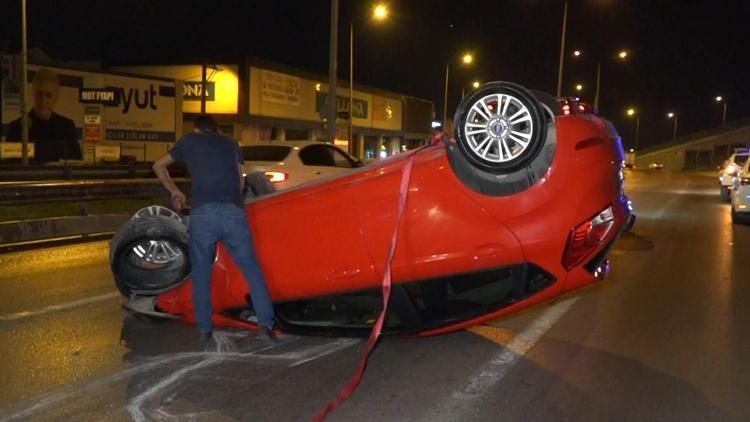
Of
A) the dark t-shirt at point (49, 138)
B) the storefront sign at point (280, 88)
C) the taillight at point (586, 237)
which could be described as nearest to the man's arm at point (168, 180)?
the taillight at point (586, 237)

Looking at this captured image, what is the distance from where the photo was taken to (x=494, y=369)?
539cm

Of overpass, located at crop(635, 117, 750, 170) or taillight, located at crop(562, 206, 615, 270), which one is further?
overpass, located at crop(635, 117, 750, 170)

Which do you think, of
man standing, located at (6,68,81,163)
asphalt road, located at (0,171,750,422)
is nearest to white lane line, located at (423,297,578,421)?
asphalt road, located at (0,171,750,422)

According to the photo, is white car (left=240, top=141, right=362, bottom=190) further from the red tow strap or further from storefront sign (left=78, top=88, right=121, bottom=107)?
storefront sign (left=78, top=88, right=121, bottom=107)

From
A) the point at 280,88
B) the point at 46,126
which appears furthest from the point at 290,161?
the point at 280,88

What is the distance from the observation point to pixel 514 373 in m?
5.30

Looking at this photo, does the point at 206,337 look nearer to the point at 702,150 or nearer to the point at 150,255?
the point at 150,255

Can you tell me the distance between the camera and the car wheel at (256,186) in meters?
6.62

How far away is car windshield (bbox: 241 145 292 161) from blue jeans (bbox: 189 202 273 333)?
846 cm

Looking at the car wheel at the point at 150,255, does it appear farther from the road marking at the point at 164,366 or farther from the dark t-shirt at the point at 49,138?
the dark t-shirt at the point at 49,138

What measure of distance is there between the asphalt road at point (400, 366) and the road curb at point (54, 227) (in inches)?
140

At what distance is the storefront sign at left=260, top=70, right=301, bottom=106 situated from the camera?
40750mm

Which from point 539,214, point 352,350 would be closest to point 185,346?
point 352,350

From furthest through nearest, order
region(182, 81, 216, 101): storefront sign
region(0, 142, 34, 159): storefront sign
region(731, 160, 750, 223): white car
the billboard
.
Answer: region(182, 81, 216, 101): storefront sign → the billboard → region(0, 142, 34, 159): storefront sign → region(731, 160, 750, 223): white car
